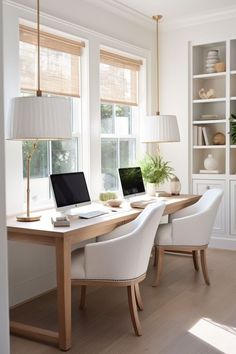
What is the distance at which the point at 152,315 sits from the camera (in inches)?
133

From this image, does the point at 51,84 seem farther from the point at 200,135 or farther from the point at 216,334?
the point at 216,334

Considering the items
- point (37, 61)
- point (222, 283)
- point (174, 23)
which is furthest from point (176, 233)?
point (174, 23)

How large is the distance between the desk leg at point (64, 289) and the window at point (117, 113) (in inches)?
82.9

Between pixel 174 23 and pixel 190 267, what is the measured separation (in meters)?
2.83

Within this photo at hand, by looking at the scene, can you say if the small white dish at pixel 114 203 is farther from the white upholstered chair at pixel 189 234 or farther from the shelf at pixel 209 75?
the shelf at pixel 209 75

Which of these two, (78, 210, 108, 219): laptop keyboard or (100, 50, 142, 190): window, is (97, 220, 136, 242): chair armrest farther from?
(100, 50, 142, 190): window

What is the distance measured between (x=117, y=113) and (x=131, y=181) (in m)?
0.95

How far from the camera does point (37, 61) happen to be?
12.6ft

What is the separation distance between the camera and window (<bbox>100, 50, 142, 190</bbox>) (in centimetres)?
487

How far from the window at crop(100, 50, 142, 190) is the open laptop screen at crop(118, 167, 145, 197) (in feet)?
1.39

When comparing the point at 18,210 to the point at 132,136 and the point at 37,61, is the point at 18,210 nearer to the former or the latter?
the point at 37,61

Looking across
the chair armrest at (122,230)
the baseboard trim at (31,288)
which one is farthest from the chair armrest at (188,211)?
the baseboard trim at (31,288)

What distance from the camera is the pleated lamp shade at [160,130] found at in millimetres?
4582

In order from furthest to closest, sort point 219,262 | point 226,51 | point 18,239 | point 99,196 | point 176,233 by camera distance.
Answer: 1. point 226,51
2. point 219,262
3. point 99,196
4. point 176,233
5. point 18,239
